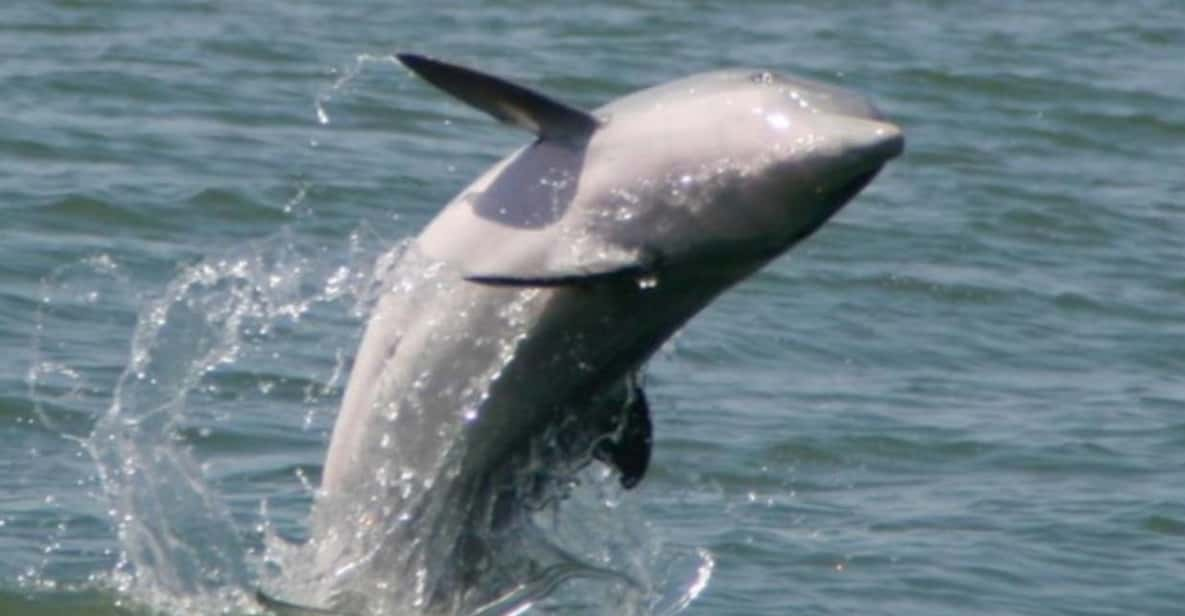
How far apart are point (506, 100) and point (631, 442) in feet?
2.80

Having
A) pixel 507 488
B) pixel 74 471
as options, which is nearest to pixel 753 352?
pixel 74 471

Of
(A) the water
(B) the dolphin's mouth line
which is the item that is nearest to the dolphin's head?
(B) the dolphin's mouth line

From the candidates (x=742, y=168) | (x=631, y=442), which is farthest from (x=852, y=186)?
(x=631, y=442)

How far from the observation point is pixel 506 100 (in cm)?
687

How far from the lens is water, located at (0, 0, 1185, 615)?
31.1 ft

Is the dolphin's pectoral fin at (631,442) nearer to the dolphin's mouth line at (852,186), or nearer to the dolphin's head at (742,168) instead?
the dolphin's head at (742,168)

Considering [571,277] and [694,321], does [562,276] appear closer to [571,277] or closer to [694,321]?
[571,277]

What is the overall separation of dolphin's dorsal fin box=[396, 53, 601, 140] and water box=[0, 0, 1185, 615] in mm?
864

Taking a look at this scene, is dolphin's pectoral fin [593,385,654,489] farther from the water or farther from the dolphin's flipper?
the water

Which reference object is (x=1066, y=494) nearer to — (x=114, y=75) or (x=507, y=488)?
(x=507, y=488)

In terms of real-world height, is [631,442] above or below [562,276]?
below

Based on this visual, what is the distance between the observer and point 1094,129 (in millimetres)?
17750

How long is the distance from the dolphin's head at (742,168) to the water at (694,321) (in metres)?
0.96

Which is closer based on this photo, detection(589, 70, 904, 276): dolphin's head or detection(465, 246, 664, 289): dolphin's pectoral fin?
detection(465, 246, 664, 289): dolphin's pectoral fin
